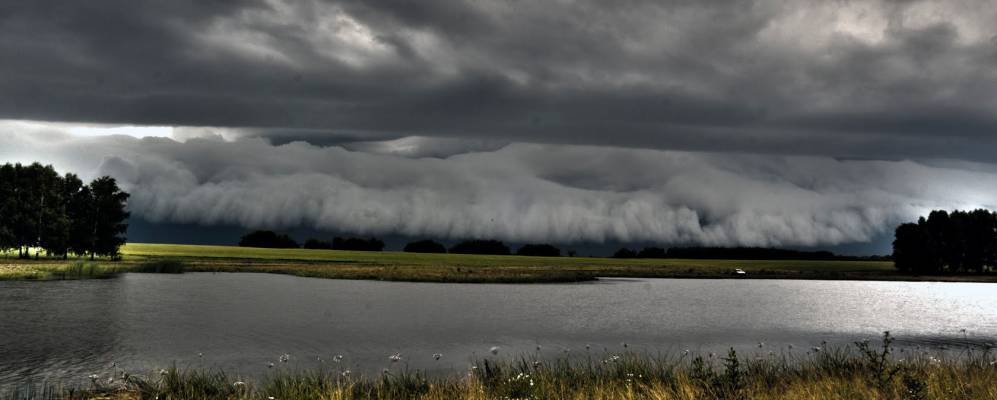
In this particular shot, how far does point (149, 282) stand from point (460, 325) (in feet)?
175

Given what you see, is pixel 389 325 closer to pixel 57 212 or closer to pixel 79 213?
pixel 57 212

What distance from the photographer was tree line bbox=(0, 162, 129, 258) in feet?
347

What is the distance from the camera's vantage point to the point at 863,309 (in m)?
66.1

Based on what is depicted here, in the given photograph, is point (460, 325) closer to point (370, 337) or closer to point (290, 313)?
point (370, 337)

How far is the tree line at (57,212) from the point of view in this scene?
10562 cm

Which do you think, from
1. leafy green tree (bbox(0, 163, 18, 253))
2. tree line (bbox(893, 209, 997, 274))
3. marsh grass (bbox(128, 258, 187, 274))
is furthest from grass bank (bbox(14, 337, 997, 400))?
tree line (bbox(893, 209, 997, 274))

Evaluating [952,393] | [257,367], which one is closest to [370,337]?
[257,367]

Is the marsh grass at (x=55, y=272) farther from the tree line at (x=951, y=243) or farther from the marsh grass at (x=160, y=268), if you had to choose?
the tree line at (x=951, y=243)

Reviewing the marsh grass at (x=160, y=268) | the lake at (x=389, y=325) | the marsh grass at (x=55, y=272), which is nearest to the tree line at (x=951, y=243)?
the lake at (x=389, y=325)

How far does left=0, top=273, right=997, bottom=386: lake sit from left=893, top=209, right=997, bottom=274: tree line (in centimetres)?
8983

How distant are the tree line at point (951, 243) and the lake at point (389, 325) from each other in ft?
295

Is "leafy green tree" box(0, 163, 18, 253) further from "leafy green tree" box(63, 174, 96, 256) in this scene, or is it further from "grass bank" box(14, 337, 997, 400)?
"grass bank" box(14, 337, 997, 400)

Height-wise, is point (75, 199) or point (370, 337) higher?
point (75, 199)

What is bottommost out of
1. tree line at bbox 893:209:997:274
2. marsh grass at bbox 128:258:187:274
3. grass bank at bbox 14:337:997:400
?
marsh grass at bbox 128:258:187:274
